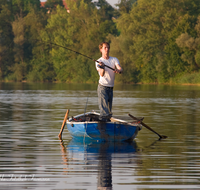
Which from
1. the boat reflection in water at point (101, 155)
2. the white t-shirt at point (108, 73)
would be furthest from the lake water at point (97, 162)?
the white t-shirt at point (108, 73)

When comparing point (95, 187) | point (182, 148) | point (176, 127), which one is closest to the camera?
point (95, 187)

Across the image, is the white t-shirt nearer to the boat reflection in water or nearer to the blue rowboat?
the blue rowboat

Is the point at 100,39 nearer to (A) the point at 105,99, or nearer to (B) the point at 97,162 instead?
(A) the point at 105,99

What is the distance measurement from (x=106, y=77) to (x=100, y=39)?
297ft

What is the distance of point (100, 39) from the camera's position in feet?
337

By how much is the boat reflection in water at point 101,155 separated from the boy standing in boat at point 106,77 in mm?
875

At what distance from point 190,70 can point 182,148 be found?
6914 cm

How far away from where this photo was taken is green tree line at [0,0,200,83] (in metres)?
80.6

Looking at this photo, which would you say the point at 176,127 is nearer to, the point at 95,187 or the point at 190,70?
the point at 95,187

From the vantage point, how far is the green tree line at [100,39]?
80562mm

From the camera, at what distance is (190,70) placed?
262 ft

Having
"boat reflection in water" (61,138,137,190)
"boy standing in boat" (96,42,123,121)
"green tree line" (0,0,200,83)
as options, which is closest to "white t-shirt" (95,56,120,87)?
"boy standing in boat" (96,42,123,121)

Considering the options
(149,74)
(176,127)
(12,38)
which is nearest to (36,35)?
(12,38)

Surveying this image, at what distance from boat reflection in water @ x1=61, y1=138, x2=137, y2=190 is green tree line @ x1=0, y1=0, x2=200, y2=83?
4267 centimetres
